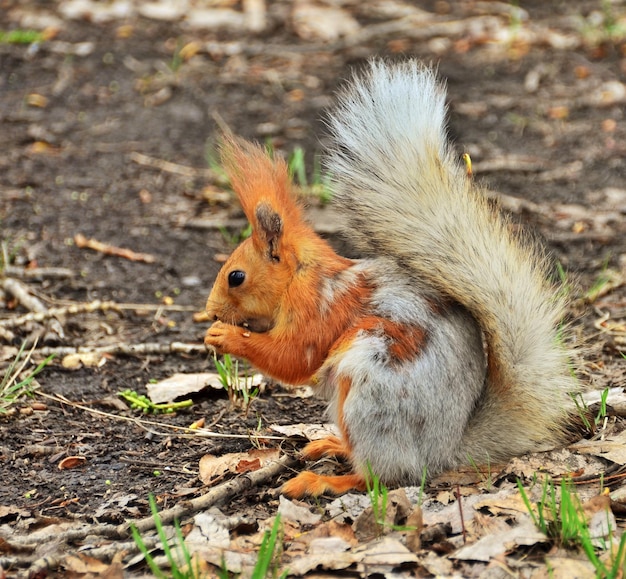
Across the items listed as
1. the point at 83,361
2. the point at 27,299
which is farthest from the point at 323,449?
the point at 27,299

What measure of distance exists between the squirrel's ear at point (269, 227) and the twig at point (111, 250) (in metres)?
1.55

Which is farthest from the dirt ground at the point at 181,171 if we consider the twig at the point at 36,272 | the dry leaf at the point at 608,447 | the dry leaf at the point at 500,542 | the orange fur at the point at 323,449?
the dry leaf at the point at 500,542

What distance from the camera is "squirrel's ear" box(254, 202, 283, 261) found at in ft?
7.74

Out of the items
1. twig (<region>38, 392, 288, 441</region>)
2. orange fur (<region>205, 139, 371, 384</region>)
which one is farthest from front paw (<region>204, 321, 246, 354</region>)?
twig (<region>38, 392, 288, 441</region>)

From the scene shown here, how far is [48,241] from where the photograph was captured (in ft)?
12.9

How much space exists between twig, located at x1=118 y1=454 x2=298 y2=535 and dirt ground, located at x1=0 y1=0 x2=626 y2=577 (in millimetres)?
37

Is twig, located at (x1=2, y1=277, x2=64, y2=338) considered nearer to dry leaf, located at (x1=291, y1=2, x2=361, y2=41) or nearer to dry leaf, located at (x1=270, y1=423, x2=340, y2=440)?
dry leaf, located at (x1=270, y1=423, x2=340, y2=440)

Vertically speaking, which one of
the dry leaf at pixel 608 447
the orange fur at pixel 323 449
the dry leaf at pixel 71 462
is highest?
the dry leaf at pixel 608 447

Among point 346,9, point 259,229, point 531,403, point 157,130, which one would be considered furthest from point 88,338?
point 346,9

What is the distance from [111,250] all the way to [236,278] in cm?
161

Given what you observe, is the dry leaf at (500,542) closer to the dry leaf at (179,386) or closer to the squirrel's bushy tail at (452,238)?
the squirrel's bushy tail at (452,238)

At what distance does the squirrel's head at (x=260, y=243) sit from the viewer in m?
2.38

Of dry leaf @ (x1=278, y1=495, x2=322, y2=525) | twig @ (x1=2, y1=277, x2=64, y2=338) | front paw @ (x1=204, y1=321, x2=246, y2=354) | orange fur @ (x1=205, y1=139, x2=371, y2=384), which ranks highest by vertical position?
orange fur @ (x1=205, y1=139, x2=371, y2=384)

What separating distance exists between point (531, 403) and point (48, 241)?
2464 mm
